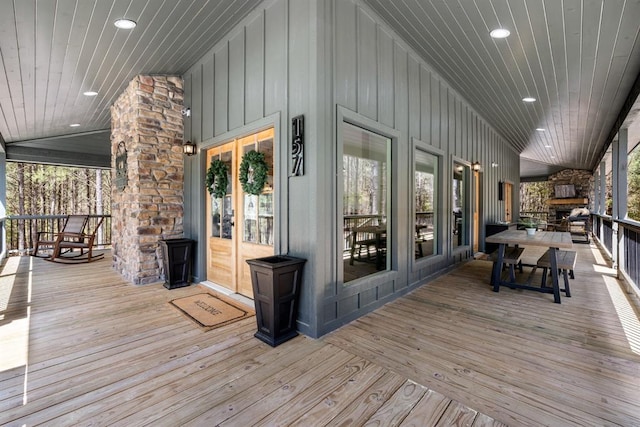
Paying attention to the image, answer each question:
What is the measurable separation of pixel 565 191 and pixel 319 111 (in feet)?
47.6

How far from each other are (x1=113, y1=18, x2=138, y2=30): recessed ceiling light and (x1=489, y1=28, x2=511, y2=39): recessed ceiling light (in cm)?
385

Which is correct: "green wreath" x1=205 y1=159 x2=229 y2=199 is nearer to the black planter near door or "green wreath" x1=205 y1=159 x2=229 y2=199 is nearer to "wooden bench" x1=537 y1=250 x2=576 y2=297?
the black planter near door

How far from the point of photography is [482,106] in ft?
19.8

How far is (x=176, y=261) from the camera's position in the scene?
4.28 metres

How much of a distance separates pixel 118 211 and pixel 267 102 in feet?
11.9

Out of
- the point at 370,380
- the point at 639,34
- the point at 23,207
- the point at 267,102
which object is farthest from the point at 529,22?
the point at 23,207

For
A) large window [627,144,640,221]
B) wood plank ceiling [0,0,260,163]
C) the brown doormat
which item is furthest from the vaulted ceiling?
large window [627,144,640,221]

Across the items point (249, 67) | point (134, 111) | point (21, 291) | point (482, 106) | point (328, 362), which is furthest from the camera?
point (482, 106)

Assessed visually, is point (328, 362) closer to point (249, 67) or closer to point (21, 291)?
point (249, 67)

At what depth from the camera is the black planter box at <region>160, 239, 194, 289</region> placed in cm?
421

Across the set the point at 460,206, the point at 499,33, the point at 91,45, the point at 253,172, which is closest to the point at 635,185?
the point at 460,206

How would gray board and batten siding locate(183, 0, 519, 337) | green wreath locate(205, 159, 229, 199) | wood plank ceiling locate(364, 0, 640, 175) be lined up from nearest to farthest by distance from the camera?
gray board and batten siding locate(183, 0, 519, 337)
wood plank ceiling locate(364, 0, 640, 175)
green wreath locate(205, 159, 229, 199)

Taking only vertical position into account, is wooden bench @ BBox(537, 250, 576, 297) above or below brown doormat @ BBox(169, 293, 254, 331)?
above

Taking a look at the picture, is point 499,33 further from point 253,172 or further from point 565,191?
point 565,191
